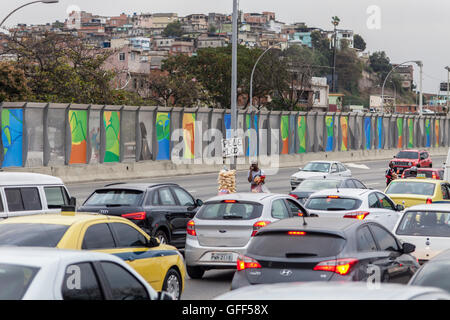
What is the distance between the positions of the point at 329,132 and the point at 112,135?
24324 millimetres

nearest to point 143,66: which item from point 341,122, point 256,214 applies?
point 341,122

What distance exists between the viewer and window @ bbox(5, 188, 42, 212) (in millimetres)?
14898

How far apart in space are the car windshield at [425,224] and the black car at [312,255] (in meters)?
3.42

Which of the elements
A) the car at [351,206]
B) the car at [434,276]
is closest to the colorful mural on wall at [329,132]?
the car at [351,206]

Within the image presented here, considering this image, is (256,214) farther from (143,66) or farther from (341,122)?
(143,66)

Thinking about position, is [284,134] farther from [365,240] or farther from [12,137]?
[365,240]

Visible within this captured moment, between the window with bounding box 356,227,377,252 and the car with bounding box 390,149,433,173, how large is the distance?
36.4m

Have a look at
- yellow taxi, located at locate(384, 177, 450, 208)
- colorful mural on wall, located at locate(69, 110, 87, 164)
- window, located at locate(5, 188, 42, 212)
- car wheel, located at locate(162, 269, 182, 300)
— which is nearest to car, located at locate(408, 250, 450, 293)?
car wheel, located at locate(162, 269, 182, 300)

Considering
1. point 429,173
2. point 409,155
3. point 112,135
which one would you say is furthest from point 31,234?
point 409,155

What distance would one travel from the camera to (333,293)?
5.41 metres

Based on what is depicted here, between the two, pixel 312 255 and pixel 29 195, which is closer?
pixel 312 255

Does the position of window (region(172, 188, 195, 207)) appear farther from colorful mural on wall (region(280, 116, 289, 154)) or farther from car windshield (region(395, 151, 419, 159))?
colorful mural on wall (region(280, 116, 289, 154))

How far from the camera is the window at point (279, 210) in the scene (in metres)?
14.7
